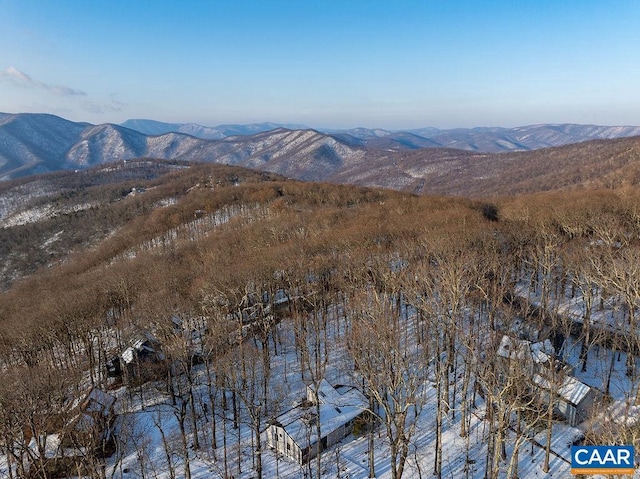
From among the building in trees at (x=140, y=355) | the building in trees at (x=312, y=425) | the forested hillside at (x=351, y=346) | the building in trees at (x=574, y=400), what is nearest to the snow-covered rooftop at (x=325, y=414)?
the building in trees at (x=312, y=425)

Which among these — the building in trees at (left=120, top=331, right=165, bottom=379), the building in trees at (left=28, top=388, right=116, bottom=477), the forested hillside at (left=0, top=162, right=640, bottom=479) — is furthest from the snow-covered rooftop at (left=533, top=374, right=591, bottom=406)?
the building in trees at (left=120, top=331, right=165, bottom=379)

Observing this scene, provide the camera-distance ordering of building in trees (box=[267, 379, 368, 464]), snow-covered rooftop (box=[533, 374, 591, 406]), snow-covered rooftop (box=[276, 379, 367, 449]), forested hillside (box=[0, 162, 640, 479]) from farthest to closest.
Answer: snow-covered rooftop (box=[533, 374, 591, 406]) → snow-covered rooftop (box=[276, 379, 367, 449]) → building in trees (box=[267, 379, 368, 464]) → forested hillside (box=[0, 162, 640, 479])

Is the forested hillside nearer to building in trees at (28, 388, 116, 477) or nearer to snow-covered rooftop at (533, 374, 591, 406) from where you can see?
building in trees at (28, 388, 116, 477)

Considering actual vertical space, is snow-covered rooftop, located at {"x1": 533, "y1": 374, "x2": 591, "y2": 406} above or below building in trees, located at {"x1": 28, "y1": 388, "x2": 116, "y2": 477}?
above

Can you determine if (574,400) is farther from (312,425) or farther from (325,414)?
(312,425)

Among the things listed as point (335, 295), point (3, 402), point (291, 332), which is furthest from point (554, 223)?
point (3, 402)

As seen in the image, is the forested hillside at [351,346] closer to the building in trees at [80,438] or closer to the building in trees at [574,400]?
the building in trees at [80,438]

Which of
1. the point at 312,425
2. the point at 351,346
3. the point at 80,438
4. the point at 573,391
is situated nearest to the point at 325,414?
the point at 312,425
